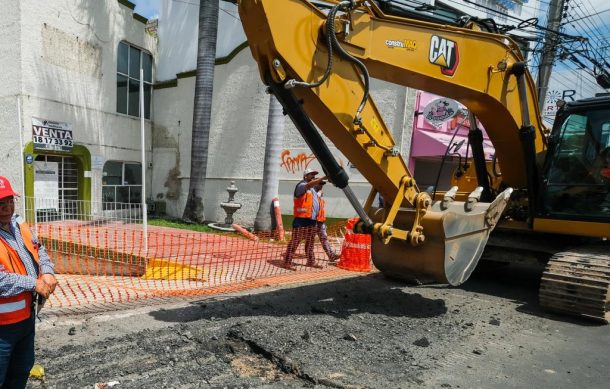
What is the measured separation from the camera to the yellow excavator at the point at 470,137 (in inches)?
160

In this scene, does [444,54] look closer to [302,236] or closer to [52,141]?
[302,236]

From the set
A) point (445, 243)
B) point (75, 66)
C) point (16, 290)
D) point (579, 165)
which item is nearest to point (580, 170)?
point (579, 165)

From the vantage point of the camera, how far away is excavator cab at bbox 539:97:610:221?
5520 mm

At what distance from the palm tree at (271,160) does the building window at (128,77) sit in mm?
7251

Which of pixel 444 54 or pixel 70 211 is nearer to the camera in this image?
pixel 444 54

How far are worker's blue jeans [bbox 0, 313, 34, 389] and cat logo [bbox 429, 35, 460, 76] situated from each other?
170 inches

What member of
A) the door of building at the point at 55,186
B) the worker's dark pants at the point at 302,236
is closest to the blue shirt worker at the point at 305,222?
the worker's dark pants at the point at 302,236

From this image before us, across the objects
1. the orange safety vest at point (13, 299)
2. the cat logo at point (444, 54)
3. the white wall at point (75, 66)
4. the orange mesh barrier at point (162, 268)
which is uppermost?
the white wall at point (75, 66)

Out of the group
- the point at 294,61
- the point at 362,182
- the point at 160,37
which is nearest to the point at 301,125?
the point at 294,61

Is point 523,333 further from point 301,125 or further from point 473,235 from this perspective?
point 301,125

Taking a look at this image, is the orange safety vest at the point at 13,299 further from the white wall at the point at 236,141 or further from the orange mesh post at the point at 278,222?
the white wall at the point at 236,141

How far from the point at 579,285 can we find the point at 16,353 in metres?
5.49

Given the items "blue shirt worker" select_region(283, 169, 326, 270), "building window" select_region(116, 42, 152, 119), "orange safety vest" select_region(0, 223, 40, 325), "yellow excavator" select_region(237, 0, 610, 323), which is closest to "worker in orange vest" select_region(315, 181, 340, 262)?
"blue shirt worker" select_region(283, 169, 326, 270)

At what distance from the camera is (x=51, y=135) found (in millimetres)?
13680
